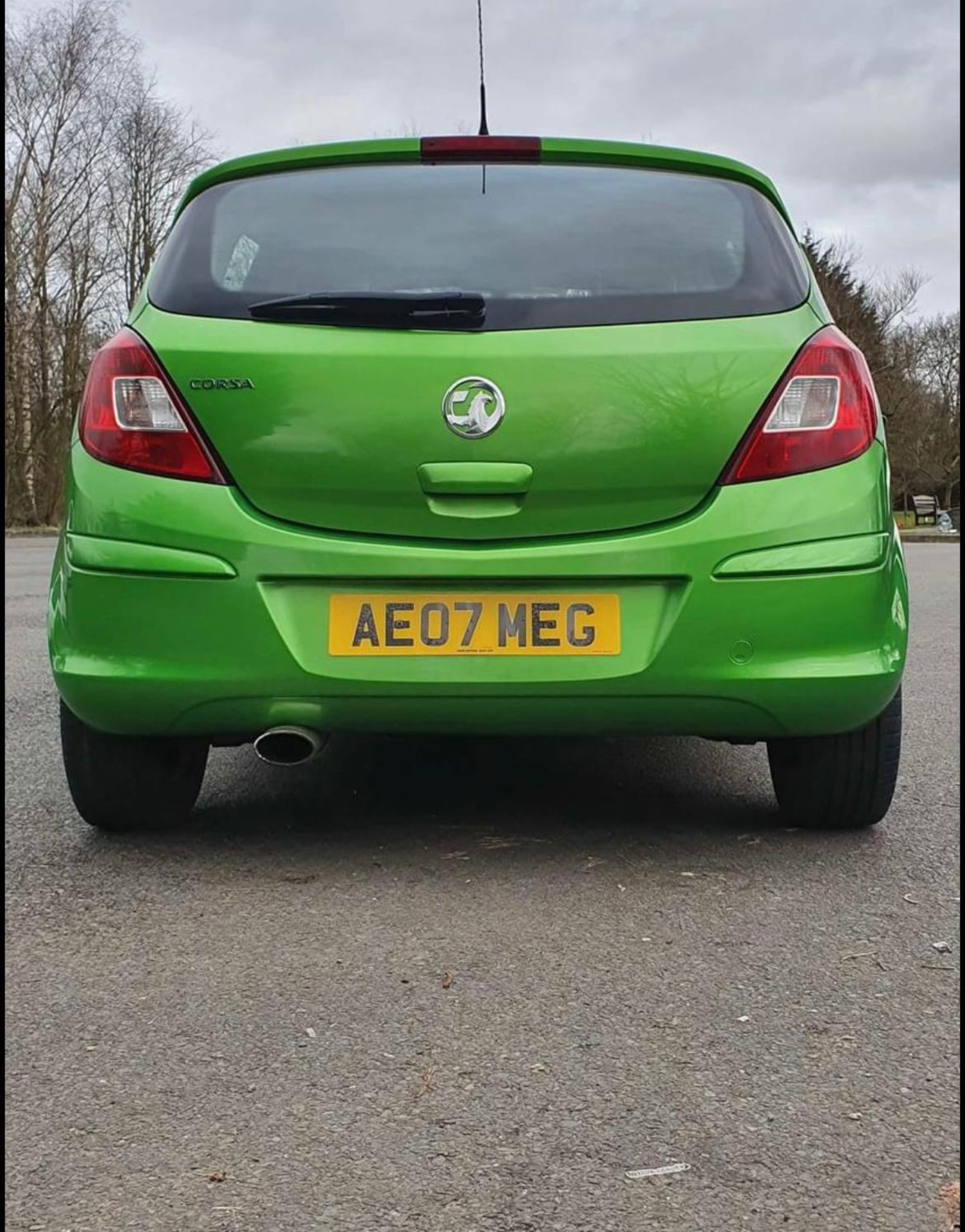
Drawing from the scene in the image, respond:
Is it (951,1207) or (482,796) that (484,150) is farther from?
(951,1207)

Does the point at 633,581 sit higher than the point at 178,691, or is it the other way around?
the point at 633,581

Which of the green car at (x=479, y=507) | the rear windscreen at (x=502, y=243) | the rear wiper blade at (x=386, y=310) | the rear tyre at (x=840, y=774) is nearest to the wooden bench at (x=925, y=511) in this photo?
the rear tyre at (x=840, y=774)

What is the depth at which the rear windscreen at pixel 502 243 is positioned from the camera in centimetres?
307

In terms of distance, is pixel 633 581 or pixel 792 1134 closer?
pixel 792 1134

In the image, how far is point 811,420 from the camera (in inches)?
120

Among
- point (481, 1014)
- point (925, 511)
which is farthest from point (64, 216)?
point (481, 1014)

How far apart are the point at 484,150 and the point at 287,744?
4.58 ft

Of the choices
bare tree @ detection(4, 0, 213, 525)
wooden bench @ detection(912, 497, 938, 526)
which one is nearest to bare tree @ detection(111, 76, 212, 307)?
bare tree @ detection(4, 0, 213, 525)

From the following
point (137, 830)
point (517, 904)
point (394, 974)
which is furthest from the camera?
point (137, 830)

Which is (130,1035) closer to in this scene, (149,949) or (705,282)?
(149,949)

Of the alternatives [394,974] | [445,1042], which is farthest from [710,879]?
[445,1042]

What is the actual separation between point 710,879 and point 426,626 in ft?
2.57

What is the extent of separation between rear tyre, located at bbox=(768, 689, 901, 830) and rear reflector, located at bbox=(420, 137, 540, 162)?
144 cm

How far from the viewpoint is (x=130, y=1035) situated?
7.24 ft
